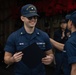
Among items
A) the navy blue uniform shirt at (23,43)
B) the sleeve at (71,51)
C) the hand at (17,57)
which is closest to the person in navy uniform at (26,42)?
the navy blue uniform shirt at (23,43)

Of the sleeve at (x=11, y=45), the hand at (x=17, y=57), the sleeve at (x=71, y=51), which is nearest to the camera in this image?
the sleeve at (x=71, y=51)

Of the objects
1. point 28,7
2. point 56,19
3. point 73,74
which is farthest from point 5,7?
point 73,74

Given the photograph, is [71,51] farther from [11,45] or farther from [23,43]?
[11,45]

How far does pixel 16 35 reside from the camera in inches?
179

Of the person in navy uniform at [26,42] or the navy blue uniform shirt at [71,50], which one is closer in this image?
the navy blue uniform shirt at [71,50]

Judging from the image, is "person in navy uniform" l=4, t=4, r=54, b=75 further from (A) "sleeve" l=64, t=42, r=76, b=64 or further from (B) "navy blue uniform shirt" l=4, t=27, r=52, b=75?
(A) "sleeve" l=64, t=42, r=76, b=64

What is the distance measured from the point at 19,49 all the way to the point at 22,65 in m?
0.22

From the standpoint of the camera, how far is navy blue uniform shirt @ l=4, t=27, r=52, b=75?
4508 millimetres

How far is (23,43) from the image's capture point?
4.52 m

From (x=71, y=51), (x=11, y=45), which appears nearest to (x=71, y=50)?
(x=71, y=51)

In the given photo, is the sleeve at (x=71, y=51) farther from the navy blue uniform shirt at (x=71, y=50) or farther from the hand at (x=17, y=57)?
the hand at (x=17, y=57)

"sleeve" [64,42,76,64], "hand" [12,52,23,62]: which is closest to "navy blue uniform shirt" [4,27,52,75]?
"hand" [12,52,23,62]

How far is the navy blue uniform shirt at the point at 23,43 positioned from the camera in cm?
451

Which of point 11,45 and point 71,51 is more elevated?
point 71,51
